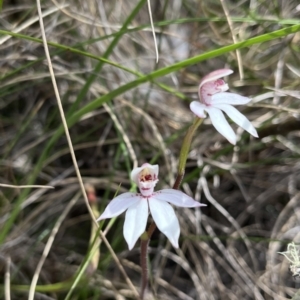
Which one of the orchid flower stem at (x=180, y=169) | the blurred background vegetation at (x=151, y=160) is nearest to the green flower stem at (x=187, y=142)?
the orchid flower stem at (x=180, y=169)

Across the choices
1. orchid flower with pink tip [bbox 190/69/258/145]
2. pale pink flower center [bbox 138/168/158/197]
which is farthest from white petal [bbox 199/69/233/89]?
pale pink flower center [bbox 138/168/158/197]

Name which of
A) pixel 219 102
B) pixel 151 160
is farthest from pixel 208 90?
pixel 151 160

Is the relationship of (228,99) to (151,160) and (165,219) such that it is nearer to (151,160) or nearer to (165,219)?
(165,219)

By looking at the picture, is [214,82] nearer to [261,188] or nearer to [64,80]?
[261,188]

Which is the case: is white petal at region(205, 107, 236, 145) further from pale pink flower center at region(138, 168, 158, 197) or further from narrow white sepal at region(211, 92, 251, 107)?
pale pink flower center at region(138, 168, 158, 197)

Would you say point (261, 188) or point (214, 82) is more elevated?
point (214, 82)

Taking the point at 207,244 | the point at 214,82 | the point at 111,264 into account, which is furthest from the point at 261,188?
the point at 214,82
